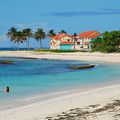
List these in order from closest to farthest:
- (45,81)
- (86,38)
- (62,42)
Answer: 1. (45,81)
2. (86,38)
3. (62,42)

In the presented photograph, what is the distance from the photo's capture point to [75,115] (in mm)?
12648

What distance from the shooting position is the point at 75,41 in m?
128

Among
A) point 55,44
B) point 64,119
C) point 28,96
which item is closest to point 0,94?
point 28,96

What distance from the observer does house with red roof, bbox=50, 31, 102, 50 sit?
125 m

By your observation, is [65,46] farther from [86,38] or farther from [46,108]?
[46,108]

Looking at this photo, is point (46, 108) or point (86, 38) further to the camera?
point (86, 38)

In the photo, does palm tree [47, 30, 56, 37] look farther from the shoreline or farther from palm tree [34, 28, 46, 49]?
the shoreline

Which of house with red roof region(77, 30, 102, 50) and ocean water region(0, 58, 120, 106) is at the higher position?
house with red roof region(77, 30, 102, 50)

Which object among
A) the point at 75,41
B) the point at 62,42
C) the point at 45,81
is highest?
the point at 75,41

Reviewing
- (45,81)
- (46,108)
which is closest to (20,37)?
(45,81)

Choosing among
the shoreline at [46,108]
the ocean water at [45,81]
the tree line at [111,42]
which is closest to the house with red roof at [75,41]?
the tree line at [111,42]

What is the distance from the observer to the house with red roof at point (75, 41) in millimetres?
125012

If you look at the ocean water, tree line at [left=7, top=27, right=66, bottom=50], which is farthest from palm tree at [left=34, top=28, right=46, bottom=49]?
the ocean water

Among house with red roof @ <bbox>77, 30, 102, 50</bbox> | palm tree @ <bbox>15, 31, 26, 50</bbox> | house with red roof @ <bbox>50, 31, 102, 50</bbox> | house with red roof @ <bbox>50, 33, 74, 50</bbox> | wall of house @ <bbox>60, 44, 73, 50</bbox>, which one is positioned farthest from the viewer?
palm tree @ <bbox>15, 31, 26, 50</bbox>
